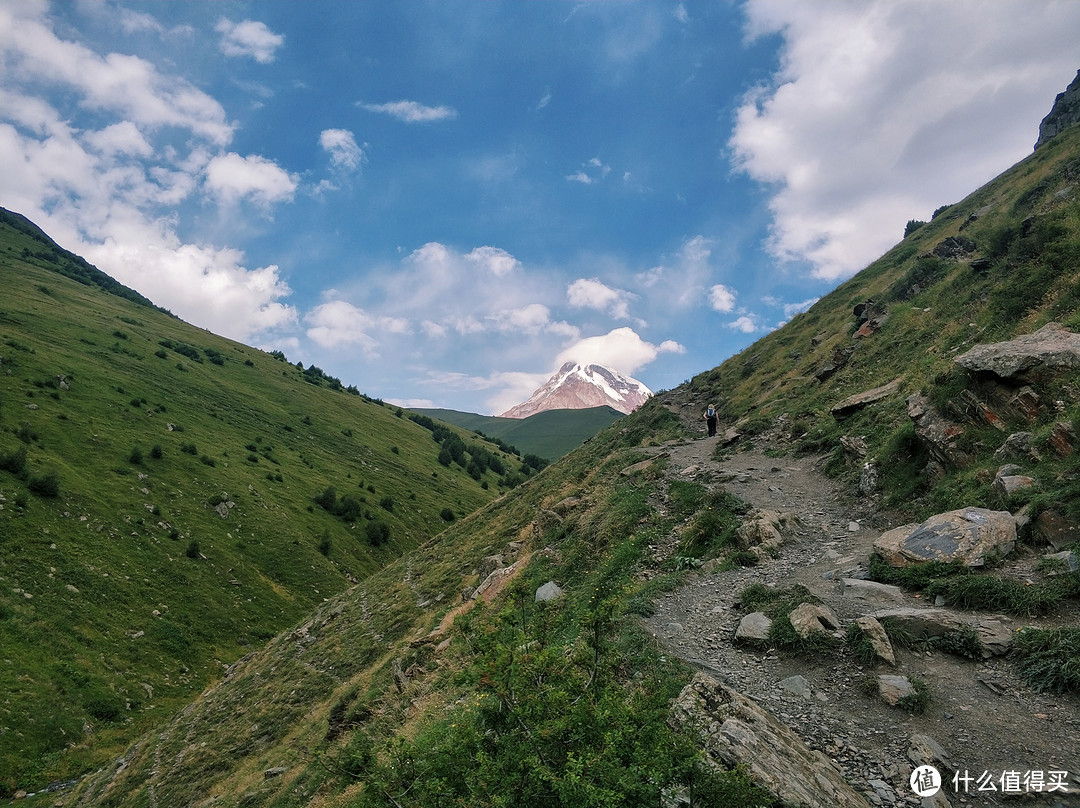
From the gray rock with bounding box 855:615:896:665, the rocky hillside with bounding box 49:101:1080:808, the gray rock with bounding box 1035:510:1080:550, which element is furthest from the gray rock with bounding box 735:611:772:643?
the gray rock with bounding box 1035:510:1080:550

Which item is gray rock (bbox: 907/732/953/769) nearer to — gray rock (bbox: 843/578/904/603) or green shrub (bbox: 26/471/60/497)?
gray rock (bbox: 843/578/904/603)

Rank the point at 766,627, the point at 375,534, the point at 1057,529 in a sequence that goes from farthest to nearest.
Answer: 1. the point at 375,534
2. the point at 766,627
3. the point at 1057,529

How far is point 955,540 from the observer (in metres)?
10.3

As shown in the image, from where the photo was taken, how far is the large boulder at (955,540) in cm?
978

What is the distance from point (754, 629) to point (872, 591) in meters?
2.94

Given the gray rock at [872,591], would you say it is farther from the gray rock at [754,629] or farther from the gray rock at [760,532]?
the gray rock at [760,532]

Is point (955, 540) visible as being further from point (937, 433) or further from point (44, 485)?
point (44, 485)

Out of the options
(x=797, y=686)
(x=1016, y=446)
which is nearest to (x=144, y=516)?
(x=797, y=686)

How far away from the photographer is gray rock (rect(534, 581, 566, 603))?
15.5 meters

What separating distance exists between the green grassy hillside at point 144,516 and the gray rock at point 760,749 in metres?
39.1

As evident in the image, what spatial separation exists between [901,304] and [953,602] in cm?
3098

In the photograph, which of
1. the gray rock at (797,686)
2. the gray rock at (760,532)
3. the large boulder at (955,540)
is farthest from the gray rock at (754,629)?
the gray rock at (760,532)

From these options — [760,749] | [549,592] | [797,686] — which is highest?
[797,686]

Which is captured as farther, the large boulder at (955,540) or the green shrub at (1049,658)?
the large boulder at (955,540)
